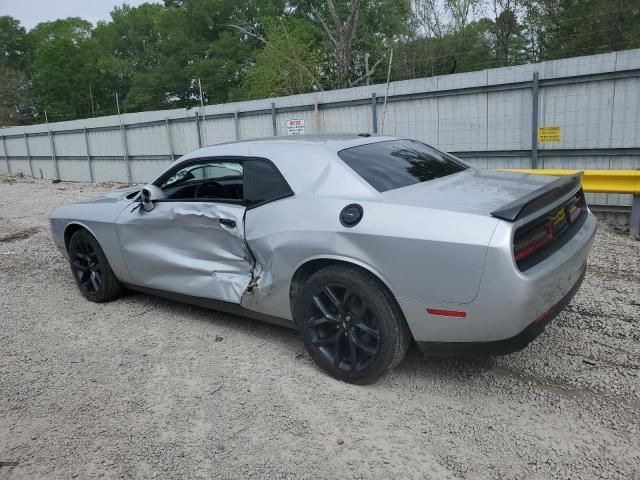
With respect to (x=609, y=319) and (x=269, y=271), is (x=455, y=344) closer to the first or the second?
(x=269, y=271)

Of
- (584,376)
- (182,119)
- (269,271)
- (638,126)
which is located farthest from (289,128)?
(584,376)

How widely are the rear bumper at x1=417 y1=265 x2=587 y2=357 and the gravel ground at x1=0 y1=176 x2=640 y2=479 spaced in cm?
35

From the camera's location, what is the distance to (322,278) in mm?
3312

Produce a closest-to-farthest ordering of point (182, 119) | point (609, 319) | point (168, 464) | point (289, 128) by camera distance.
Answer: point (168, 464), point (609, 319), point (289, 128), point (182, 119)

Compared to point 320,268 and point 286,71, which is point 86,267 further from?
point 286,71

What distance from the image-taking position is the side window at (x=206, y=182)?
4.05 m

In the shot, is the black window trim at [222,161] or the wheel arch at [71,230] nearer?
the black window trim at [222,161]

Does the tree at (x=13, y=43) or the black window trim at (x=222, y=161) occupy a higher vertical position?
the tree at (x=13, y=43)

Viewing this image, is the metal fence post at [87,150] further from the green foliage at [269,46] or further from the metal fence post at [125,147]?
the green foliage at [269,46]

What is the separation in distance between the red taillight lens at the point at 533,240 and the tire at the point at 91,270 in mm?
3803

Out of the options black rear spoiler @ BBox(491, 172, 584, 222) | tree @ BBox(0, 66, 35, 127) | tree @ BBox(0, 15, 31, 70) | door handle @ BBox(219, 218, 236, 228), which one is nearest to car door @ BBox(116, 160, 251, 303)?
door handle @ BBox(219, 218, 236, 228)

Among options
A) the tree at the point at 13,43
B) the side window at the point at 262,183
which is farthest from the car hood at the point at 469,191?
the tree at the point at 13,43

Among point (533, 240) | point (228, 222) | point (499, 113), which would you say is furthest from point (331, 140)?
point (499, 113)

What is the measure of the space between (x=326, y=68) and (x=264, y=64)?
16.9 feet
